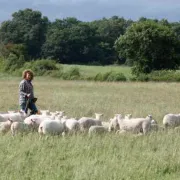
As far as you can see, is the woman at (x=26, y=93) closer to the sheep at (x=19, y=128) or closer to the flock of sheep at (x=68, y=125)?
the flock of sheep at (x=68, y=125)

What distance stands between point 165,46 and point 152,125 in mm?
56666

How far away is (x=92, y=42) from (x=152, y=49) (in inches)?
2071

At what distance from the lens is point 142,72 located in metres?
68.1

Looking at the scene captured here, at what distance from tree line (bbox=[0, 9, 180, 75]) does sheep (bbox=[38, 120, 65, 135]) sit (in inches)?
2165

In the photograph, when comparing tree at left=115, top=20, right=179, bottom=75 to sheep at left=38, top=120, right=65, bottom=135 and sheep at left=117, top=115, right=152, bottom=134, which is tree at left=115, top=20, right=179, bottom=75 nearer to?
sheep at left=117, top=115, right=152, bottom=134

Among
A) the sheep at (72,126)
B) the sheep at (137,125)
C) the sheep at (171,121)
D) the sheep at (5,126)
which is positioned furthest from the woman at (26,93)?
the sheep at (171,121)

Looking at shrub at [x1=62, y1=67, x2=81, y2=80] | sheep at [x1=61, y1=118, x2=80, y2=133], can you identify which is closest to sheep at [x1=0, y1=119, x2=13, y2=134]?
sheep at [x1=61, y1=118, x2=80, y2=133]

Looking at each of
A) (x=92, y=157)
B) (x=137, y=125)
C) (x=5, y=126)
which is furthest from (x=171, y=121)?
(x=92, y=157)

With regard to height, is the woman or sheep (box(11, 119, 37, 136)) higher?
the woman

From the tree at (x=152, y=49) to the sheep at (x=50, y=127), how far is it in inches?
2149

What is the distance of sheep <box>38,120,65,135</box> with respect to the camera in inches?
545

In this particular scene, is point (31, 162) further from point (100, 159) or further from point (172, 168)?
point (172, 168)

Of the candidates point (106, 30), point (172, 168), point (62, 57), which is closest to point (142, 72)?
point (62, 57)

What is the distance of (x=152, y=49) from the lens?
6969 cm
